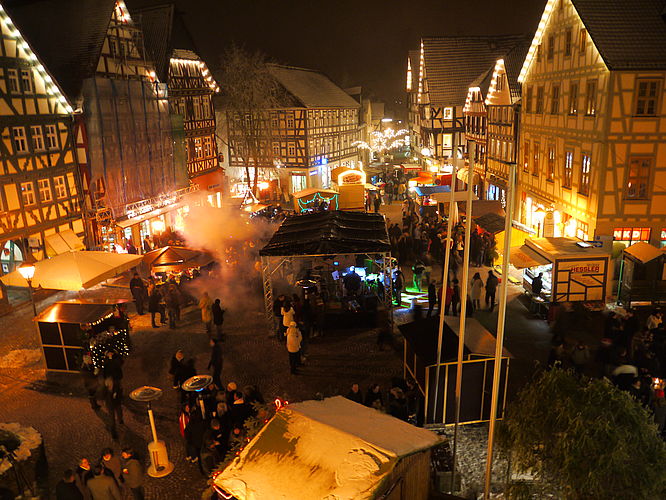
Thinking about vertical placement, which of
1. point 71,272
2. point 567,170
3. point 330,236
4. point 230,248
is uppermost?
point 567,170

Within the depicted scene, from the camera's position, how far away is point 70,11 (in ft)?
79.0

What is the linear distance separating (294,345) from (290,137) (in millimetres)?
30571

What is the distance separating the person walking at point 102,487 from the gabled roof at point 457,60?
35.4m

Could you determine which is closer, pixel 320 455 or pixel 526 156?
pixel 320 455

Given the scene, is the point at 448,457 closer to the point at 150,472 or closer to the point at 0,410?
the point at 150,472

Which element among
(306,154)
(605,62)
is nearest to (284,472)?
(605,62)

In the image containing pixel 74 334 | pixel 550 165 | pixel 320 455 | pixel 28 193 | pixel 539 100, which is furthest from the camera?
pixel 539 100

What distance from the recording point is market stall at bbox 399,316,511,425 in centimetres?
941

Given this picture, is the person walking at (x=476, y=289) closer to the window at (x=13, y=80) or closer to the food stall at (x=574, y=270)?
the food stall at (x=574, y=270)

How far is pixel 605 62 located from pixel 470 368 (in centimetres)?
1286

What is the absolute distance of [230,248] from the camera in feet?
74.1

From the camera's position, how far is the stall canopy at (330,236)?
14.9 meters

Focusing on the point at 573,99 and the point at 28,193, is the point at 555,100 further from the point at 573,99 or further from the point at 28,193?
the point at 28,193

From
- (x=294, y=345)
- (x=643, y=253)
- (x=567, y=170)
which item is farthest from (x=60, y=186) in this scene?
(x=643, y=253)
